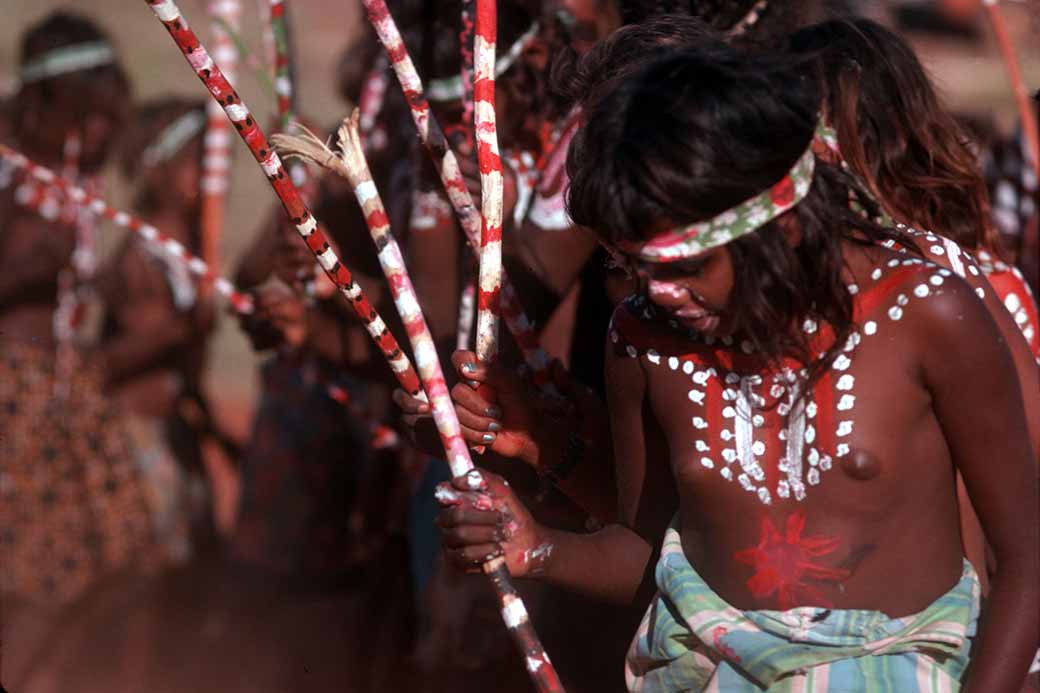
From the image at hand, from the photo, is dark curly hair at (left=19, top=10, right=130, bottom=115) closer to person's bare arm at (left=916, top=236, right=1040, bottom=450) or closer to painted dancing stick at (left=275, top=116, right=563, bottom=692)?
painted dancing stick at (left=275, top=116, right=563, bottom=692)

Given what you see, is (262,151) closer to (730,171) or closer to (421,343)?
(421,343)

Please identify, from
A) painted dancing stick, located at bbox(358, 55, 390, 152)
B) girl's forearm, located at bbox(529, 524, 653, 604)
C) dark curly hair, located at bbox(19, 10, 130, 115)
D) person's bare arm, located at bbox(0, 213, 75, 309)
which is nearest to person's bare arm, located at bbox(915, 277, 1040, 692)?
girl's forearm, located at bbox(529, 524, 653, 604)

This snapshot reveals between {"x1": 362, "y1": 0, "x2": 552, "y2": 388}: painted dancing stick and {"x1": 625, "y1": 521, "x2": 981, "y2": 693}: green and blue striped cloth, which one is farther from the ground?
{"x1": 362, "y1": 0, "x2": 552, "y2": 388}: painted dancing stick

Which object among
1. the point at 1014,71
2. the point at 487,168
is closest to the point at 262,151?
the point at 487,168

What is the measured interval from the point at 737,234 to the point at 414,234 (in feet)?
4.81

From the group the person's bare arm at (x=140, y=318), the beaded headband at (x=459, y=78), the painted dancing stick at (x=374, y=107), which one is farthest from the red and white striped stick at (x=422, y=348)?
the person's bare arm at (x=140, y=318)

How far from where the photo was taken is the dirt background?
8016mm

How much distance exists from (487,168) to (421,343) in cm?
29

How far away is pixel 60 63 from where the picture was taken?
5422 mm

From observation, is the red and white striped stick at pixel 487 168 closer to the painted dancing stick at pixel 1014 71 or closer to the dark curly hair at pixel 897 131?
the dark curly hair at pixel 897 131

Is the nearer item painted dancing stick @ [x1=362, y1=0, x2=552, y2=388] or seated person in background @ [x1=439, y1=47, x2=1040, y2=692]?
seated person in background @ [x1=439, y1=47, x2=1040, y2=692]

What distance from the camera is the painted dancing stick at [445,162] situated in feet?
7.19

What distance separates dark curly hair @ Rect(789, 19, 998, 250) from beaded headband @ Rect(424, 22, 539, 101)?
0.83 m

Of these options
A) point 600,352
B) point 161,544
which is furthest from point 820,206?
point 161,544
